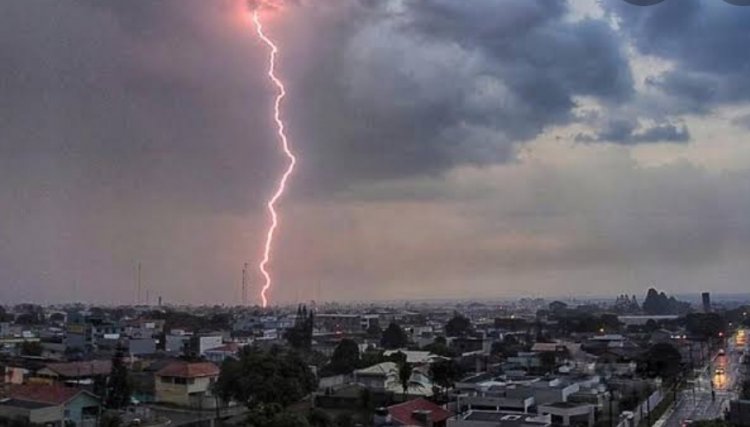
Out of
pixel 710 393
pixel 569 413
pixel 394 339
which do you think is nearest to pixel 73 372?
pixel 569 413

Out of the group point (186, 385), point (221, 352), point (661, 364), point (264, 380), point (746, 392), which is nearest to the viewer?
point (264, 380)

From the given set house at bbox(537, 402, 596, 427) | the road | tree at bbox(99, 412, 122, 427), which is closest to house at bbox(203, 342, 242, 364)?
tree at bbox(99, 412, 122, 427)

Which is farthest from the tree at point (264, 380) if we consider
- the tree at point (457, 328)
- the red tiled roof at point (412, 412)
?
the tree at point (457, 328)

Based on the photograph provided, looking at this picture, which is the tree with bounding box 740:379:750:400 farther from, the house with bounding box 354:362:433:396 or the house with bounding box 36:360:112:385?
the house with bounding box 36:360:112:385

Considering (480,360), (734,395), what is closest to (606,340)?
(480,360)

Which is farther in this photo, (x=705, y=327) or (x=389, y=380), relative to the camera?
(x=705, y=327)

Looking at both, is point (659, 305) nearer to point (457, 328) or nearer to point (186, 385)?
point (457, 328)
